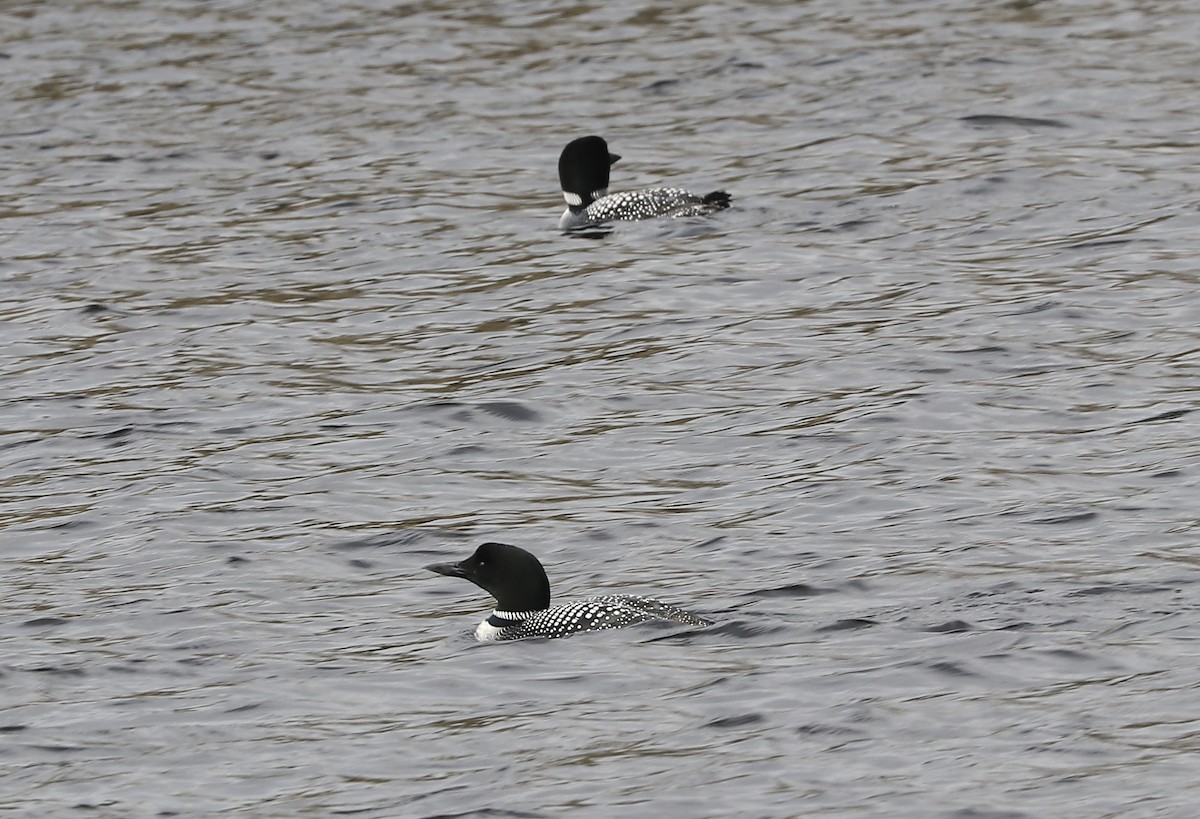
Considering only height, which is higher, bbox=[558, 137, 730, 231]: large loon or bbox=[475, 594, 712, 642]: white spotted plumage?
bbox=[558, 137, 730, 231]: large loon

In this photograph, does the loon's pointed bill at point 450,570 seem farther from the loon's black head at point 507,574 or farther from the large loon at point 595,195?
the large loon at point 595,195

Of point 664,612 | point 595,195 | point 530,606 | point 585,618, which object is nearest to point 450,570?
point 530,606

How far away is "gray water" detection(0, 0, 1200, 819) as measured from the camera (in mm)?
9375

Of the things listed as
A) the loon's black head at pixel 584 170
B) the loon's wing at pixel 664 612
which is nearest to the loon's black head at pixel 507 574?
the loon's wing at pixel 664 612

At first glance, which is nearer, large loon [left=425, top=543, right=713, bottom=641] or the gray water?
the gray water

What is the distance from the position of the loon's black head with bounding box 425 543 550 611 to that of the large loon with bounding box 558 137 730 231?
9058 millimetres

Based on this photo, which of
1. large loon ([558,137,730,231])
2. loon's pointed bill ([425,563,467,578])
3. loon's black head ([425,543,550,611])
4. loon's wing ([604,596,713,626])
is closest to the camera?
loon's wing ([604,596,713,626])

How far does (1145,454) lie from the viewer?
12867 mm

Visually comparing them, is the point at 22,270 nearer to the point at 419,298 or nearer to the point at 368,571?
the point at 419,298

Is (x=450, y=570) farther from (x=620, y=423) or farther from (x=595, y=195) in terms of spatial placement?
(x=595, y=195)

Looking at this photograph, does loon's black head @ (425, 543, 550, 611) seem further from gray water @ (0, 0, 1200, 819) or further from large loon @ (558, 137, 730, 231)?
large loon @ (558, 137, 730, 231)

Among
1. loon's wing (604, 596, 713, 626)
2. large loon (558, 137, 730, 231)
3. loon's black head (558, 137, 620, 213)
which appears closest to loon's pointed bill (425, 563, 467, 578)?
loon's wing (604, 596, 713, 626)

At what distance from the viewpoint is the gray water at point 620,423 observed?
9375 mm

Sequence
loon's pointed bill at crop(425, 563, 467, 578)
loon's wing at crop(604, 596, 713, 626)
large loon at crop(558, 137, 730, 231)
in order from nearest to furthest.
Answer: loon's wing at crop(604, 596, 713, 626)
loon's pointed bill at crop(425, 563, 467, 578)
large loon at crop(558, 137, 730, 231)
